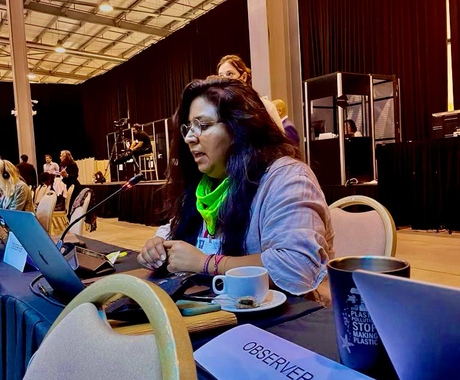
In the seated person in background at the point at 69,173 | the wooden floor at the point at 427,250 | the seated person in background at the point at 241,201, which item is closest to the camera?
the seated person in background at the point at 241,201

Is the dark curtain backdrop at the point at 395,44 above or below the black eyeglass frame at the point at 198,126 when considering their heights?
A: above

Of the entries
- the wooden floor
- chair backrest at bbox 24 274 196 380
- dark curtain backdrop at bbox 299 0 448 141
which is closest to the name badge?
chair backrest at bbox 24 274 196 380

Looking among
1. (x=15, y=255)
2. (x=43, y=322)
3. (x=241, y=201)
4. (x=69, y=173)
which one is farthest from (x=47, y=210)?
(x=69, y=173)

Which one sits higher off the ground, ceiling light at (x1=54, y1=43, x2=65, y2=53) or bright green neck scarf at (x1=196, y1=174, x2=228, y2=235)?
ceiling light at (x1=54, y1=43, x2=65, y2=53)

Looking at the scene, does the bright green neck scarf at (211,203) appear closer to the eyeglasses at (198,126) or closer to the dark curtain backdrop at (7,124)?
the eyeglasses at (198,126)

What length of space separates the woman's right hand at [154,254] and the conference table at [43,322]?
139 mm

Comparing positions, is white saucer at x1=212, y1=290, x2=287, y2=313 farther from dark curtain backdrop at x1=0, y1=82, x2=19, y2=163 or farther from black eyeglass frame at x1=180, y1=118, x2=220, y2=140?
dark curtain backdrop at x1=0, y1=82, x2=19, y2=163

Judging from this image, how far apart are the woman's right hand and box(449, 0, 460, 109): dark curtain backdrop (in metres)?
6.07

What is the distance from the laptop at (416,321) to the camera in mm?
282

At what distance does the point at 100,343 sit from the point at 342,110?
5545 millimetres

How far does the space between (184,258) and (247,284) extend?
29cm

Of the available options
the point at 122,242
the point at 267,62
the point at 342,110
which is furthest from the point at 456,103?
the point at 122,242

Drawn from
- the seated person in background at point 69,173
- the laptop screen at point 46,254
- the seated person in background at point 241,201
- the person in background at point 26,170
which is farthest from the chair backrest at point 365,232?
the seated person in background at point 69,173

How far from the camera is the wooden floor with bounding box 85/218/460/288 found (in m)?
2.94
